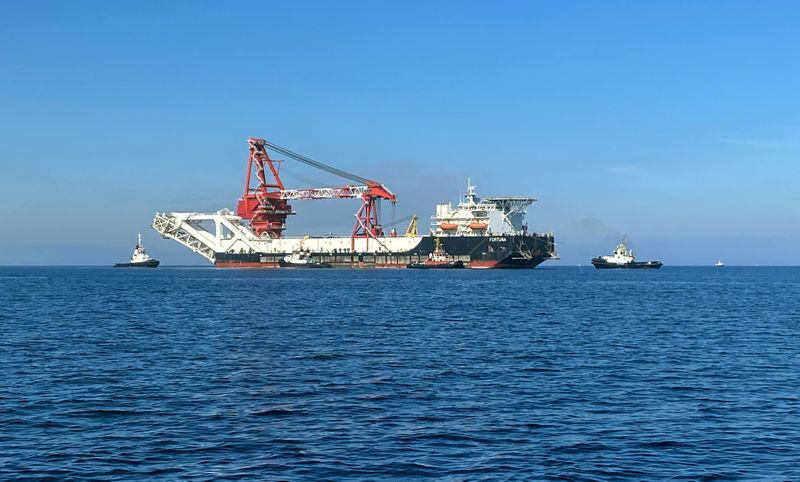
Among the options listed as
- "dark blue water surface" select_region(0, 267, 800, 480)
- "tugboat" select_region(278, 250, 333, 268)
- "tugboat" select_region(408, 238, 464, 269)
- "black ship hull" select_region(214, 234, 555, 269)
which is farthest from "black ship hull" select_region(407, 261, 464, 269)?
"dark blue water surface" select_region(0, 267, 800, 480)

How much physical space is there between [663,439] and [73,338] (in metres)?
28.8

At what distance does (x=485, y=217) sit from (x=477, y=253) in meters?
6.91

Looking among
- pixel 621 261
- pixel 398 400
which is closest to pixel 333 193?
pixel 621 261

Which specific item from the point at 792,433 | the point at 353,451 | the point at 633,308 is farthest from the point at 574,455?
the point at 633,308

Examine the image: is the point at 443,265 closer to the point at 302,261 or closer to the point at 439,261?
the point at 439,261

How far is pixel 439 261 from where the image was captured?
149875 mm

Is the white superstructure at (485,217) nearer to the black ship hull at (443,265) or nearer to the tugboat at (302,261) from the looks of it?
the black ship hull at (443,265)

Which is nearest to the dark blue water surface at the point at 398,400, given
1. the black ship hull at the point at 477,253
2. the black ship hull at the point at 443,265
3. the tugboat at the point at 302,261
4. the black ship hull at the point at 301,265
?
the black ship hull at the point at 477,253

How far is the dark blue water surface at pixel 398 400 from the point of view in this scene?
15.6 m

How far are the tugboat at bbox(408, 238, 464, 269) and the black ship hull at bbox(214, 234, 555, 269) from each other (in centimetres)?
55

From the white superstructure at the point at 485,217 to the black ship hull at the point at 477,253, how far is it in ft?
5.59

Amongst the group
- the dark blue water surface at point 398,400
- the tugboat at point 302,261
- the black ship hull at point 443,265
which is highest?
the tugboat at point 302,261

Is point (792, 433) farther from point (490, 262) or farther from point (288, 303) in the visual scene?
point (490, 262)

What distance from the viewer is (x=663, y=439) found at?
17531 mm
